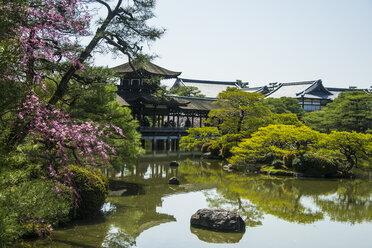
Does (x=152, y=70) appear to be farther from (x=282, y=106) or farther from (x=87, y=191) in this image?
(x=87, y=191)

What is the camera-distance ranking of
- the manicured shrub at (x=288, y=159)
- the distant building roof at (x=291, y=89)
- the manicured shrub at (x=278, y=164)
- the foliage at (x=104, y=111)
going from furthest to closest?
the distant building roof at (x=291, y=89), the manicured shrub at (x=278, y=164), the manicured shrub at (x=288, y=159), the foliage at (x=104, y=111)

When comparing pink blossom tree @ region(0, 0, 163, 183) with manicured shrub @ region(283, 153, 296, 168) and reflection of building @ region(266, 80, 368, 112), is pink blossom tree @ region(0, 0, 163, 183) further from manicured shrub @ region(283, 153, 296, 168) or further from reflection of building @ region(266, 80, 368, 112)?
reflection of building @ region(266, 80, 368, 112)

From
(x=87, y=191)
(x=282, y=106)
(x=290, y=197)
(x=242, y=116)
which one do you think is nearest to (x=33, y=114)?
(x=87, y=191)

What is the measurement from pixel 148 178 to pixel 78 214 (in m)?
8.43

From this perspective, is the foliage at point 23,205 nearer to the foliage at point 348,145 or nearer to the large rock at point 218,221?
the large rock at point 218,221

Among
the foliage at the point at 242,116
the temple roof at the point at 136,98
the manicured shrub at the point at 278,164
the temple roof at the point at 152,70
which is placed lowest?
the manicured shrub at the point at 278,164

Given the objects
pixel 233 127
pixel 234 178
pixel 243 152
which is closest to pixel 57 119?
pixel 234 178

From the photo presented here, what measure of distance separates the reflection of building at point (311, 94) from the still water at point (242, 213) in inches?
1105

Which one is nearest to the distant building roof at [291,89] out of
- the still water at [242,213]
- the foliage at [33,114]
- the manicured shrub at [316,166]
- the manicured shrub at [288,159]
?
the manicured shrub at [288,159]

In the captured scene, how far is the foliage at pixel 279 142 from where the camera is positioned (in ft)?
66.8

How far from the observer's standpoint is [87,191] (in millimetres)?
9609

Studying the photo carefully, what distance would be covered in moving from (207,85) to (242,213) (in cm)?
4159

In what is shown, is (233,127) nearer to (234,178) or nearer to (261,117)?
(261,117)

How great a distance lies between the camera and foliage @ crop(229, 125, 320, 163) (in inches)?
802
